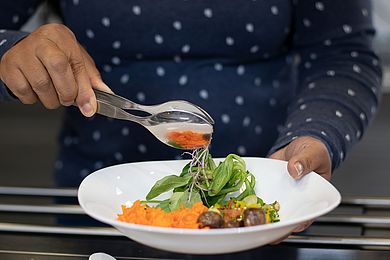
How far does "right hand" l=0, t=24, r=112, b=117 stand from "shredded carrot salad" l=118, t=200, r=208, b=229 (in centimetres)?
12

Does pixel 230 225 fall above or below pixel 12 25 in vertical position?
below

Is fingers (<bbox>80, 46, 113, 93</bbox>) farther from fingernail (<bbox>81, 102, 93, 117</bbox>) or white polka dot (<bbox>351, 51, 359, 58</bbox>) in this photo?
white polka dot (<bbox>351, 51, 359, 58</bbox>)

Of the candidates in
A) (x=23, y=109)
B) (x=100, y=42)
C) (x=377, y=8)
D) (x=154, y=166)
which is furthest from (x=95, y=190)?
(x=23, y=109)

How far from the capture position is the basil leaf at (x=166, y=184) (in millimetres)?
772

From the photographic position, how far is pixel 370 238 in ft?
2.58

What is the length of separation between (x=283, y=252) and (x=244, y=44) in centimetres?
36

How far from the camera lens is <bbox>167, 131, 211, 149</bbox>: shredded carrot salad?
79cm

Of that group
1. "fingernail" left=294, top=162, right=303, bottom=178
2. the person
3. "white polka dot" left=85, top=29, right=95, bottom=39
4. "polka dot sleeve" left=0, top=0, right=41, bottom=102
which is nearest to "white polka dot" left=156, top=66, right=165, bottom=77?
the person

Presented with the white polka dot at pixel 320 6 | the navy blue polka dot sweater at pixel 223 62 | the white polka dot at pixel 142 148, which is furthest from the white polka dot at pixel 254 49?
the white polka dot at pixel 142 148

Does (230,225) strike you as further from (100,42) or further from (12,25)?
(12,25)

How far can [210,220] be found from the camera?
67 cm

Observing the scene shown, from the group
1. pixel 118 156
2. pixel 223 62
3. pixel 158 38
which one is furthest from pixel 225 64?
pixel 118 156

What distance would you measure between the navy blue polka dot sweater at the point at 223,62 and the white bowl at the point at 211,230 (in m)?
0.19

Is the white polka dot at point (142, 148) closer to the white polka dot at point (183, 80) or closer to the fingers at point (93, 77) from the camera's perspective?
the white polka dot at point (183, 80)
